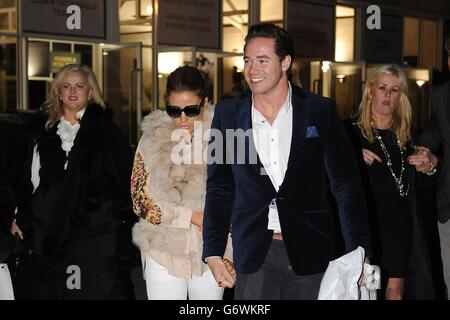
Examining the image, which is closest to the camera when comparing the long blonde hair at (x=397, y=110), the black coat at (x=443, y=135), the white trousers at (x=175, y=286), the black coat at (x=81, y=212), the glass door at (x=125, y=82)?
the white trousers at (x=175, y=286)

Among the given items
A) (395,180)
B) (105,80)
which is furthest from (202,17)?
(395,180)

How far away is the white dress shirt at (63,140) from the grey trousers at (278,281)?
1912 mm

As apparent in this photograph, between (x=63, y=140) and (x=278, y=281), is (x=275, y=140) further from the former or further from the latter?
(x=63, y=140)

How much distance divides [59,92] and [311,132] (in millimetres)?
2219

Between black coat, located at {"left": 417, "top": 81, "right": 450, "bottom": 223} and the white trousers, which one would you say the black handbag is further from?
black coat, located at {"left": 417, "top": 81, "right": 450, "bottom": 223}

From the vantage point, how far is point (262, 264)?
3666 millimetres

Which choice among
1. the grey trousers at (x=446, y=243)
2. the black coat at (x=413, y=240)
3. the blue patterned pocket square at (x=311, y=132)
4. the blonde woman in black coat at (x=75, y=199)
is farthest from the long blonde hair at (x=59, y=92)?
the grey trousers at (x=446, y=243)

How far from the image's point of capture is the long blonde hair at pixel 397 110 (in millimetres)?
5492

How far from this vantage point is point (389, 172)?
538 centimetres

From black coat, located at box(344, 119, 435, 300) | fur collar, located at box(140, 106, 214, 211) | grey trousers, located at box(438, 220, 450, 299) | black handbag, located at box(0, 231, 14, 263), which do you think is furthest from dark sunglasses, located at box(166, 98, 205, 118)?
grey trousers, located at box(438, 220, 450, 299)

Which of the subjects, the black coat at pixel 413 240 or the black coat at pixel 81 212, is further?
the black coat at pixel 413 240

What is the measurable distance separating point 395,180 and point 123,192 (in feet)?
5.81

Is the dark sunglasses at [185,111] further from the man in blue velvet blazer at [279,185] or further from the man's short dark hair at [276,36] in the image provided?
the man's short dark hair at [276,36]

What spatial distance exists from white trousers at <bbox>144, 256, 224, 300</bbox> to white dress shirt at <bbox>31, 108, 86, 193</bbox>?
3.25 feet
